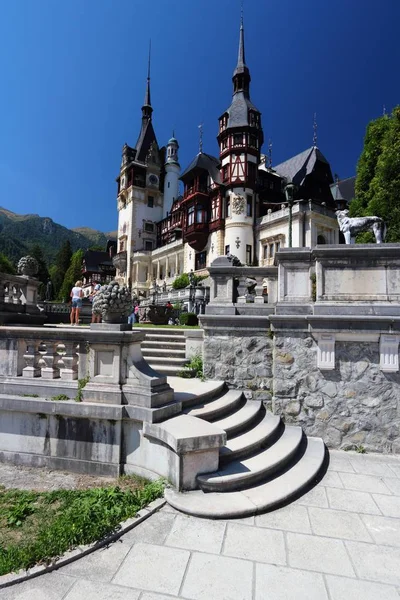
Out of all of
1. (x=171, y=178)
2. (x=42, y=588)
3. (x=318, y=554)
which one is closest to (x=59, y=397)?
(x=42, y=588)

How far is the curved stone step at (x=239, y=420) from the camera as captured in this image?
5.11 m

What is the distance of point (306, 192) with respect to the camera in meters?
38.4

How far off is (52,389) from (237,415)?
3189 mm

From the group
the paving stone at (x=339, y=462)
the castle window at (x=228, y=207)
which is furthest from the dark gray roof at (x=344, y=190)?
the paving stone at (x=339, y=462)

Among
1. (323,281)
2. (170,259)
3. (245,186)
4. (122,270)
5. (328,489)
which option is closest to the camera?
(328,489)

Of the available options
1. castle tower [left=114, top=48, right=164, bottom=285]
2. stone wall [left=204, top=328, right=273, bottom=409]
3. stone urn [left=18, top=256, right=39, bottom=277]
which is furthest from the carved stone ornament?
stone wall [left=204, top=328, right=273, bottom=409]

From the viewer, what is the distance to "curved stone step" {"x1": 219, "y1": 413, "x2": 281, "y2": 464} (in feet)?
14.9

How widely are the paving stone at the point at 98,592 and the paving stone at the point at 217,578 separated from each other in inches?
18.4

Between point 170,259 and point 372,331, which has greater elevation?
point 170,259

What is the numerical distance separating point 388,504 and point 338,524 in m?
1.01

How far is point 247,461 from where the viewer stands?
4574 millimetres

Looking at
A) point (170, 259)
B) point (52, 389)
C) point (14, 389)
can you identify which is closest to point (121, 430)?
point (52, 389)

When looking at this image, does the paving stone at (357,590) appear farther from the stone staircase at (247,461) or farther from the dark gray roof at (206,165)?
the dark gray roof at (206,165)

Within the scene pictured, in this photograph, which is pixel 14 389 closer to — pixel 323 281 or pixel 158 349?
pixel 158 349
